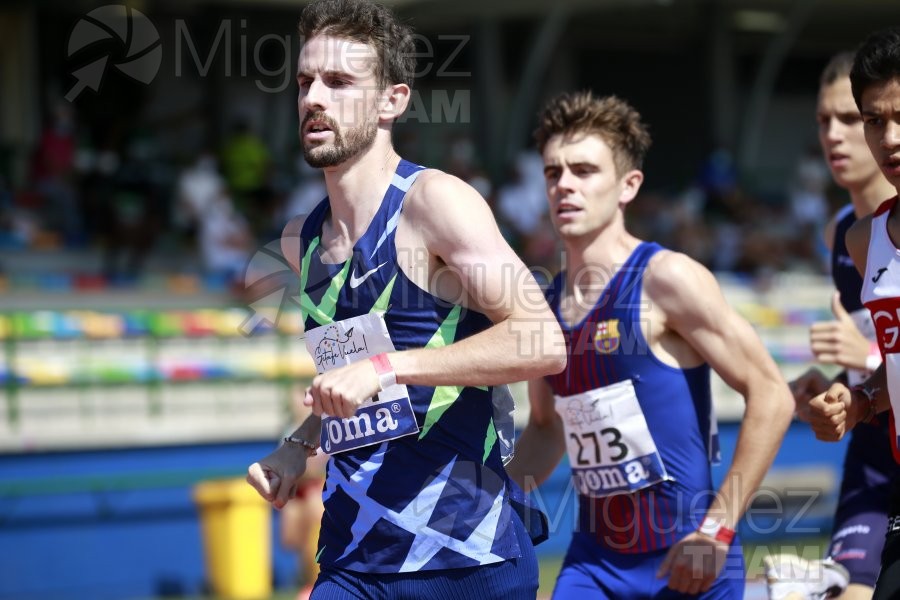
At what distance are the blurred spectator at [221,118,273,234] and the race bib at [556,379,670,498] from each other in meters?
10.7

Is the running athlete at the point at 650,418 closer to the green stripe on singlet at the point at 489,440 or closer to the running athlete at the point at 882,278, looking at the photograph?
the running athlete at the point at 882,278

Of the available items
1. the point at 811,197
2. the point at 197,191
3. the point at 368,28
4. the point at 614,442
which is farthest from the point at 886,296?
the point at 811,197

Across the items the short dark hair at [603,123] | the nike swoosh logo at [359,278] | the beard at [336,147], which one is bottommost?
the nike swoosh logo at [359,278]

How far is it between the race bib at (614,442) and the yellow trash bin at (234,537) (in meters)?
5.16

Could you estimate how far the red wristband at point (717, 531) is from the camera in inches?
146

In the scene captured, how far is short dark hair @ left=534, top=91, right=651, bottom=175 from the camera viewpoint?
4.32 metres

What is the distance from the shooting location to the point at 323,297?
3.24 m

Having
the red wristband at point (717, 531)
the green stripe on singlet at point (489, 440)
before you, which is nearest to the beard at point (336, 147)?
the green stripe on singlet at point (489, 440)

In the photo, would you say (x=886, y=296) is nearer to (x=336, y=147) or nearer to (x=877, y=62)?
(x=877, y=62)

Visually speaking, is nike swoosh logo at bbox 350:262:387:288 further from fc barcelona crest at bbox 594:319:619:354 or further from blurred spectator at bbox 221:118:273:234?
blurred spectator at bbox 221:118:273:234

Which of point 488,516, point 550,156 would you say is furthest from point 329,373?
point 550,156

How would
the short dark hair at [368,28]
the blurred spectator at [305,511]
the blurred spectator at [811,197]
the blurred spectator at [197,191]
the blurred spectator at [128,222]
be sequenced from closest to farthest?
the short dark hair at [368,28]
the blurred spectator at [305,511]
the blurred spectator at [128,222]
the blurred spectator at [197,191]
the blurred spectator at [811,197]

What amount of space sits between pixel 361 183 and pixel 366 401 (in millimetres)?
599

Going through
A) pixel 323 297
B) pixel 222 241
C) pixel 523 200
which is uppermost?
pixel 523 200
